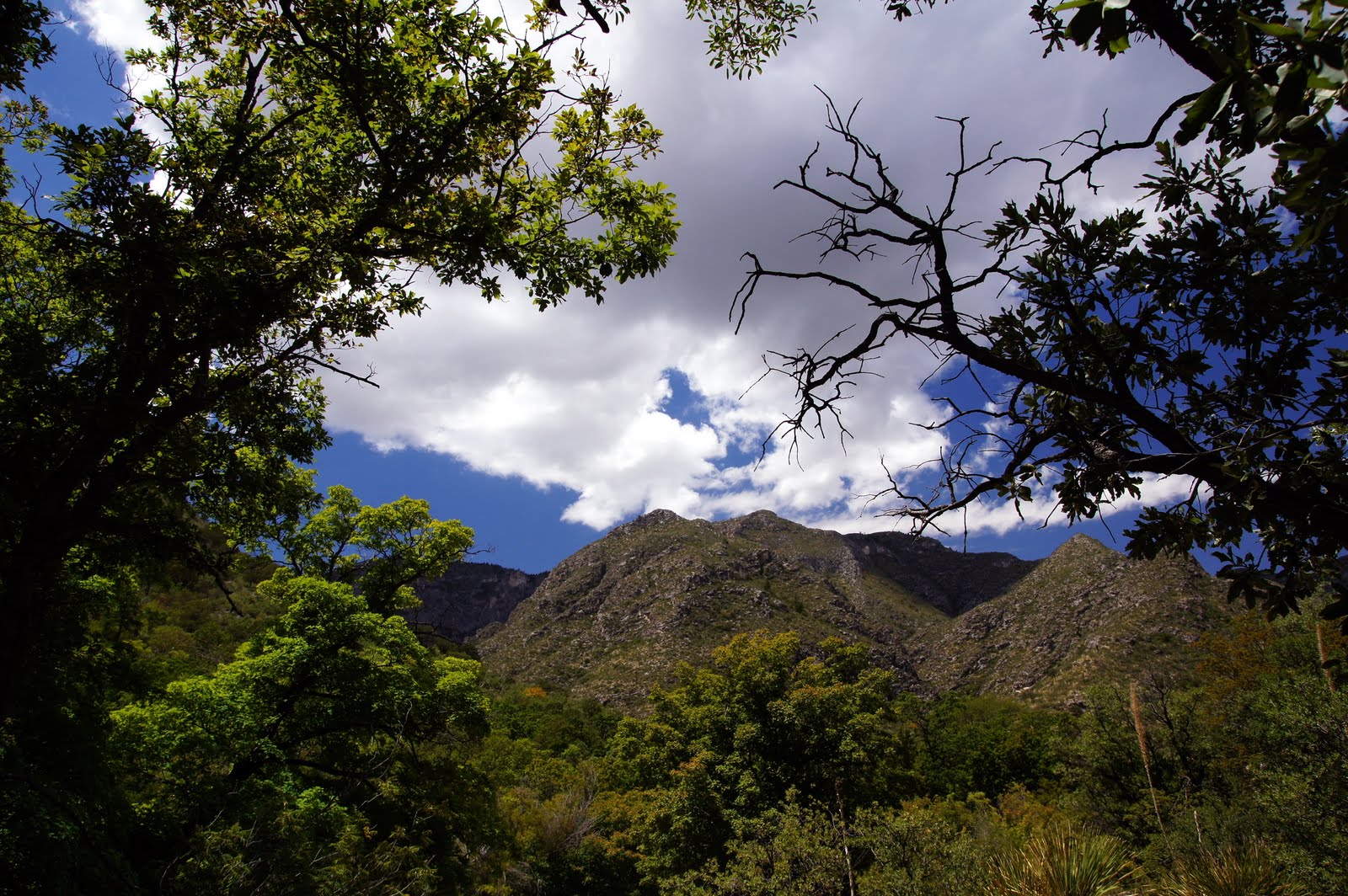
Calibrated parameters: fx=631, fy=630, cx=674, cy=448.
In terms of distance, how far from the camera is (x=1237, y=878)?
638 centimetres

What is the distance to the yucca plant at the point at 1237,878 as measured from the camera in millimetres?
6332

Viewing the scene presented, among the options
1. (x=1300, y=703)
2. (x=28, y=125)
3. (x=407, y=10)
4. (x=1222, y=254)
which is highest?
(x=28, y=125)

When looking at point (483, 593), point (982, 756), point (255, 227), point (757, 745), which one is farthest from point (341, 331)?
point (483, 593)

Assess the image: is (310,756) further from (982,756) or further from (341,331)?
(982,756)

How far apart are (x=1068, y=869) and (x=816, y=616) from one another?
73.0 m

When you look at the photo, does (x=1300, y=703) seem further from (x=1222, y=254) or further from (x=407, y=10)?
(x=407, y=10)

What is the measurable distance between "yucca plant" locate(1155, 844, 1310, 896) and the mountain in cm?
4142

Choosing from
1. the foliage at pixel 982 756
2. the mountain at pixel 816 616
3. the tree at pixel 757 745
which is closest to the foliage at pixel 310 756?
the tree at pixel 757 745

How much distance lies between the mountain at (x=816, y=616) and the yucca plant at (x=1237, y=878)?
41.4 metres

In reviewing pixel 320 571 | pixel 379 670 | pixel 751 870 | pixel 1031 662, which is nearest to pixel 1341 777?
pixel 751 870

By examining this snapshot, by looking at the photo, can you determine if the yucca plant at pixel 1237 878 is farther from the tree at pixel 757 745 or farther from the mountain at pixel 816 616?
the mountain at pixel 816 616

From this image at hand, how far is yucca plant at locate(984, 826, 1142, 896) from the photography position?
655 centimetres

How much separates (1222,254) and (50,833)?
725 centimetres

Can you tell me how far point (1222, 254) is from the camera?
297 cm
